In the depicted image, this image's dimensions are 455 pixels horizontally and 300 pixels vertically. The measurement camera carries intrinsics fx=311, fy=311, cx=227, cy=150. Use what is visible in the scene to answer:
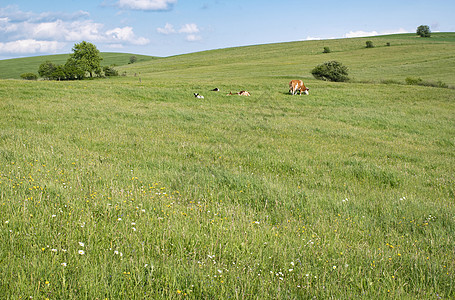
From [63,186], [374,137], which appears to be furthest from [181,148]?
[374,137]

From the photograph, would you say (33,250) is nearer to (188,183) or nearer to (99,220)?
→ (99,220)

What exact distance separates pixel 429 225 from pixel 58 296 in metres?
5.37

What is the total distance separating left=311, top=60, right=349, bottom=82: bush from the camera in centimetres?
4619

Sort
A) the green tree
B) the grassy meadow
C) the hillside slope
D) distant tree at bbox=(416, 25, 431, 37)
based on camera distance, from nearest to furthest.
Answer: the grassy meadow
the hillside slope
the green tree
distant tree at bbox=(416, 25, 431, 37)

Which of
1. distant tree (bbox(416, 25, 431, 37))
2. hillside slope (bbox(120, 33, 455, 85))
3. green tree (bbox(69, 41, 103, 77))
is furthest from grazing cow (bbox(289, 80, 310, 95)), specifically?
distant tree (bbox(416, 25, 431, 37))

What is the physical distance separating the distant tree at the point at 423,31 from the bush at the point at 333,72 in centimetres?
10870

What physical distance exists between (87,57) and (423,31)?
132m

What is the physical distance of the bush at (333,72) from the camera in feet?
152

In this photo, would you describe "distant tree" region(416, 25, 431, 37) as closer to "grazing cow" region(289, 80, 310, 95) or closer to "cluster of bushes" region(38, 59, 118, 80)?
"cluster of bushes" region(38, 59, 118, 80)

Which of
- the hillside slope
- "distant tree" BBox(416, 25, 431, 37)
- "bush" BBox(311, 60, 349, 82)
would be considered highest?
"distant tree" BBox(416, 25, 431, 37)

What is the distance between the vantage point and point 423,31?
129375 millimetres

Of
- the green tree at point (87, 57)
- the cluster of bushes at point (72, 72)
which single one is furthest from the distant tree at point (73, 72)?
the green tree at point (87, 57)

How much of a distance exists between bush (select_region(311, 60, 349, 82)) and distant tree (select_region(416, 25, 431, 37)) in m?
109

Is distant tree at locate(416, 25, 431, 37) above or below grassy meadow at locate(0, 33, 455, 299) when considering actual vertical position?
above
